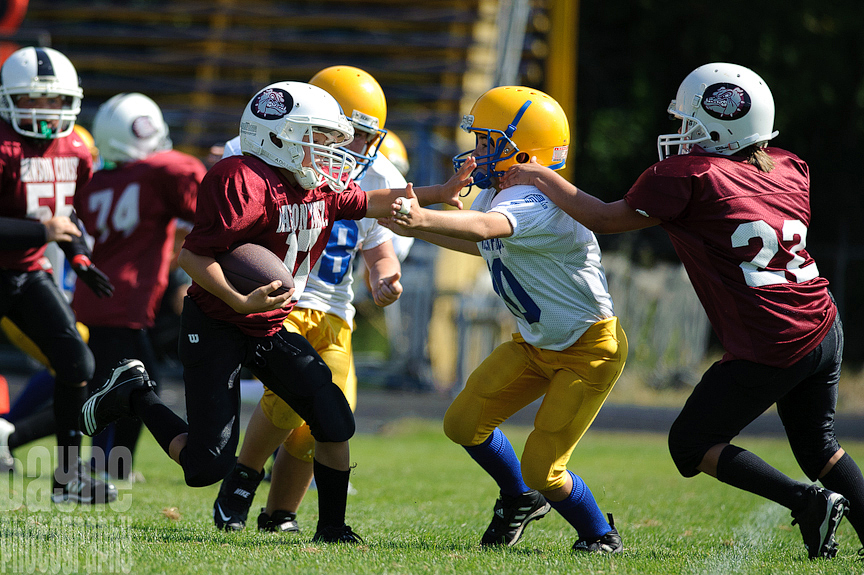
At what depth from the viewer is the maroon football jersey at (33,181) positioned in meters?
4.37

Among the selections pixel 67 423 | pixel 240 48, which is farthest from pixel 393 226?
pixel 240 48

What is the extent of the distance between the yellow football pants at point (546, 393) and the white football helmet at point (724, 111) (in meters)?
0.79

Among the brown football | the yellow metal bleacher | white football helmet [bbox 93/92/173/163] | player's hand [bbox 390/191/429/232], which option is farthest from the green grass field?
the yellow metal bleacher

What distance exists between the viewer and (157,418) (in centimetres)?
359

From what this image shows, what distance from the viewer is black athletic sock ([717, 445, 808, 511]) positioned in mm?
3328

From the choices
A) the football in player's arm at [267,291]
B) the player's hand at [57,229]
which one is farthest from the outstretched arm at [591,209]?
the player's hand at [57,229]

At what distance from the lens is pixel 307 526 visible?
4.06m

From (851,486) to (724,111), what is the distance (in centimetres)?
148

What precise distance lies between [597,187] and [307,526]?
35.1 feet

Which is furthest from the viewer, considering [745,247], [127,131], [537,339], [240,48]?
[240,48]

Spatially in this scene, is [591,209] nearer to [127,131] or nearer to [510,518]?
[510,518]

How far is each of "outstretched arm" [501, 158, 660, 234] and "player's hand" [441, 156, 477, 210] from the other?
289 millimetres

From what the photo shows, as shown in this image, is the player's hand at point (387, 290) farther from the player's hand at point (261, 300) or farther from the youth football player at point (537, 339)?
the player's hand at point (261, 300)

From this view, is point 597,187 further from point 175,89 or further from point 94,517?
point 94,517
